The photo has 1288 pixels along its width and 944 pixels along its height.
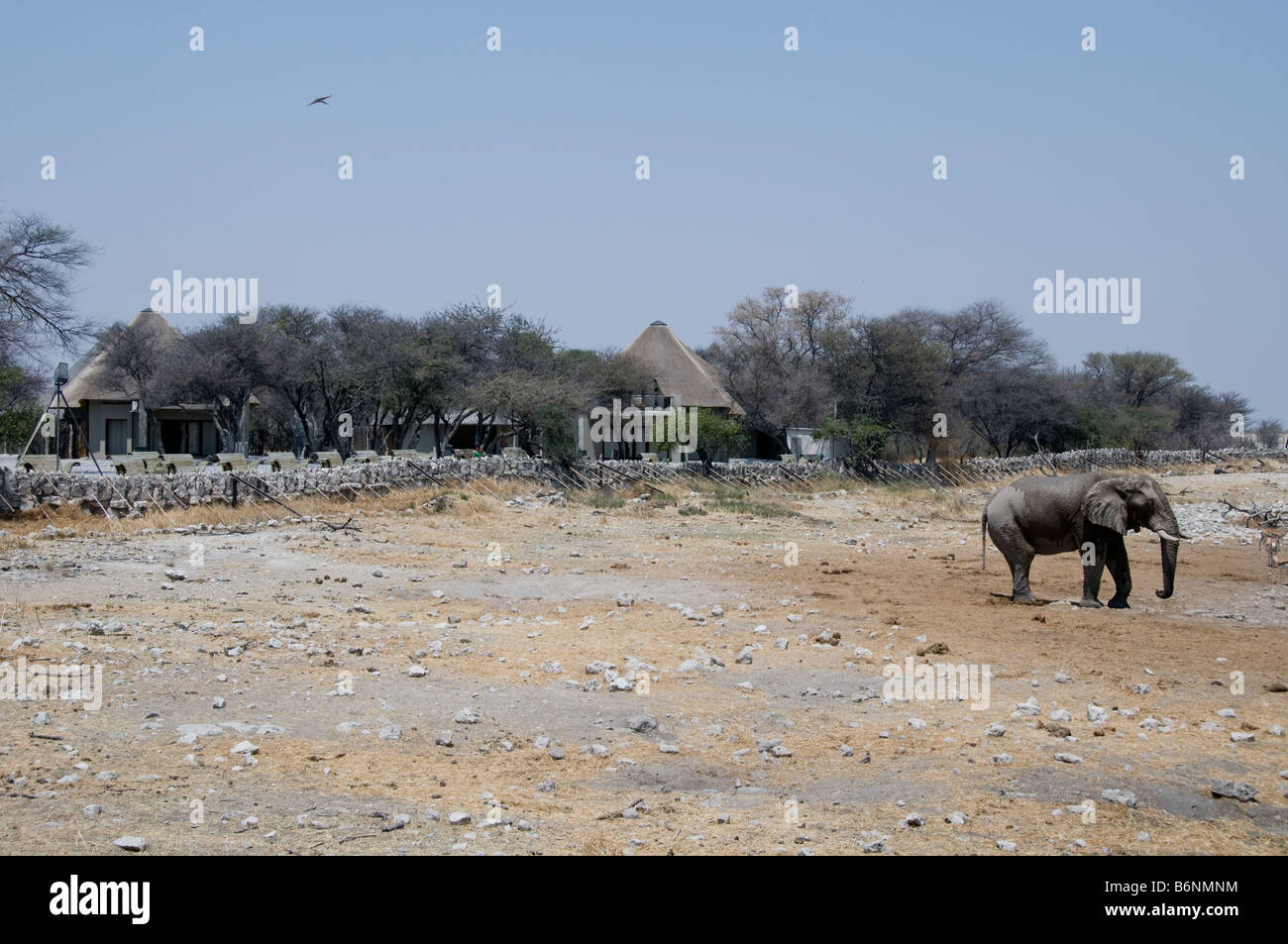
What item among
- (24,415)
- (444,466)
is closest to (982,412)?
(444,466)

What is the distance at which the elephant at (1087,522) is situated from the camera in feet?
52.7

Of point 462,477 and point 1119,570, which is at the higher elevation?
point 462,477

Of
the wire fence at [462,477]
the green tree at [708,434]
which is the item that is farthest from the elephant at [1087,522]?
the green tree at [708,434]

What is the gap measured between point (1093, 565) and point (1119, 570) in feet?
1.48

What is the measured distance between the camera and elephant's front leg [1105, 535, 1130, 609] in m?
16.4

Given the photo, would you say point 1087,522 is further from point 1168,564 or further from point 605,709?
point 605,709

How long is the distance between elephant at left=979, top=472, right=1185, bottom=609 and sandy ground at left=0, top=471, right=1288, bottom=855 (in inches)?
27.1

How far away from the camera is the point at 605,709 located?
33.6ft

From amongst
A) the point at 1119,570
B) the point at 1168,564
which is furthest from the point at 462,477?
the point at 1168,564

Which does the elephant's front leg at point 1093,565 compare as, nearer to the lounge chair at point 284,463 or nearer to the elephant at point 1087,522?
the elephant at point 1087,522

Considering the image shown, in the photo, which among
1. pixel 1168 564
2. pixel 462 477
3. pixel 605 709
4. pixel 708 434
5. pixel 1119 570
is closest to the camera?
pixel 605 709

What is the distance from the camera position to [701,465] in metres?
40.9

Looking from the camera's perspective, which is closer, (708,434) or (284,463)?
(284,463)
